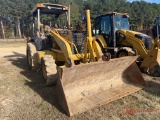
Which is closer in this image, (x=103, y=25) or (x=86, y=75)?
(x=86, y=75)

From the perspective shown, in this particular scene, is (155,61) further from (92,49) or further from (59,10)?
(59,10)

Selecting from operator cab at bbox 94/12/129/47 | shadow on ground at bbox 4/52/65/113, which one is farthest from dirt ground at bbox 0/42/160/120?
operator cab at bbox 94/12/129/47

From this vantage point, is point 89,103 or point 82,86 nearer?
point 89,103

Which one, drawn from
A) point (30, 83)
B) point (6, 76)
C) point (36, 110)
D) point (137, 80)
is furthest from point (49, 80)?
point (137, 80)

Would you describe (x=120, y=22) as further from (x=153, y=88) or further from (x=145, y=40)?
(x=153, y=88)

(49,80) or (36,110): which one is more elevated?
(49,80)

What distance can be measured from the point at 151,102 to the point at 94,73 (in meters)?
1.48

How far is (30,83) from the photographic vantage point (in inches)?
215

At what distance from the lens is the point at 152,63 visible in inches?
240

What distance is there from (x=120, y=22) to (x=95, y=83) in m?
3.88

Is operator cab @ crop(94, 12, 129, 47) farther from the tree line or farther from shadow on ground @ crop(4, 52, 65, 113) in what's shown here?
the tree line

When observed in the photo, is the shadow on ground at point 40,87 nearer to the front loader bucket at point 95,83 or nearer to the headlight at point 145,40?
the front loader bucket at point 95,83

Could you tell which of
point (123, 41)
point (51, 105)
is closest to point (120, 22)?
point (123, 41)

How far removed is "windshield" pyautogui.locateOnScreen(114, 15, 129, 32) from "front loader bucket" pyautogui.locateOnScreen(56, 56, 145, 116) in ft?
8.76
